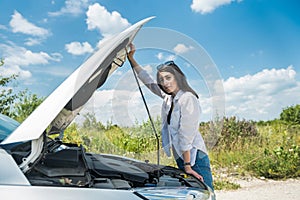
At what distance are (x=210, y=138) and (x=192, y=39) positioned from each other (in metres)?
0.80

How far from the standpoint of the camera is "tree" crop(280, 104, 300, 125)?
1111cm

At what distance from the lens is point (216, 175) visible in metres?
7.55

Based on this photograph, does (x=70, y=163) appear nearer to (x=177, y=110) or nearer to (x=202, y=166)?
(x=177, y=110)

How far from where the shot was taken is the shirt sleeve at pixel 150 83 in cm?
292

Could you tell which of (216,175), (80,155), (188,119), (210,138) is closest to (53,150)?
(80,155)

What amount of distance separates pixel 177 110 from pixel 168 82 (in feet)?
0.70

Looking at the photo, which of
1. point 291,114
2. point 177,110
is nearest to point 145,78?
point 177,110

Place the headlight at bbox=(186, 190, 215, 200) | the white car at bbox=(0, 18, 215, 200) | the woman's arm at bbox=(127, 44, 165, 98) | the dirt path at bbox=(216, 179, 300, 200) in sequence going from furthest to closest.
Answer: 1. the dirt path at bbox=(216, 179, 300, 200)
2. the woman's arm at bbox=(127, 44, 165, 98)
3. the headlight at bbox=(186, 190, 215, 200)
4. the white car at bbox=(0, 18, 215, 200)

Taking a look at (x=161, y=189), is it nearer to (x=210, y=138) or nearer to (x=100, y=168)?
(x=100, y=168)

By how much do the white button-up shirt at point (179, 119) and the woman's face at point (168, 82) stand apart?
0.03 meters

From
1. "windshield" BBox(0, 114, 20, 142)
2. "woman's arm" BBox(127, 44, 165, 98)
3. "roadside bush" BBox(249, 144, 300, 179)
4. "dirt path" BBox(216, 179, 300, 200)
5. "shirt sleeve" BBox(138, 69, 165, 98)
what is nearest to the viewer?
"windshield" BBox(0, 114, 20, 142)

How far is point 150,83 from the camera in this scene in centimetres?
296

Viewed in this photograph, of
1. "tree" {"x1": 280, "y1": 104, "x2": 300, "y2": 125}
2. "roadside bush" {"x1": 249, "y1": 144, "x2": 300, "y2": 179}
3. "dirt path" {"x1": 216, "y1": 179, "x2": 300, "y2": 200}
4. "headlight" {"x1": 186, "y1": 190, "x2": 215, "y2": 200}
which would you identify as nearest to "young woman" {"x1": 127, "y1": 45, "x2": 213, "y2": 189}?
"headlight" {"x1": 186, "y1": 190, "x2": 215, "y2": 200}

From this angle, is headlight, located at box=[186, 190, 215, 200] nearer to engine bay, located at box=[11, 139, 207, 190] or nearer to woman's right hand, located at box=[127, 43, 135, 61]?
engine bay, located at box=[11, 139, 207, 190]
